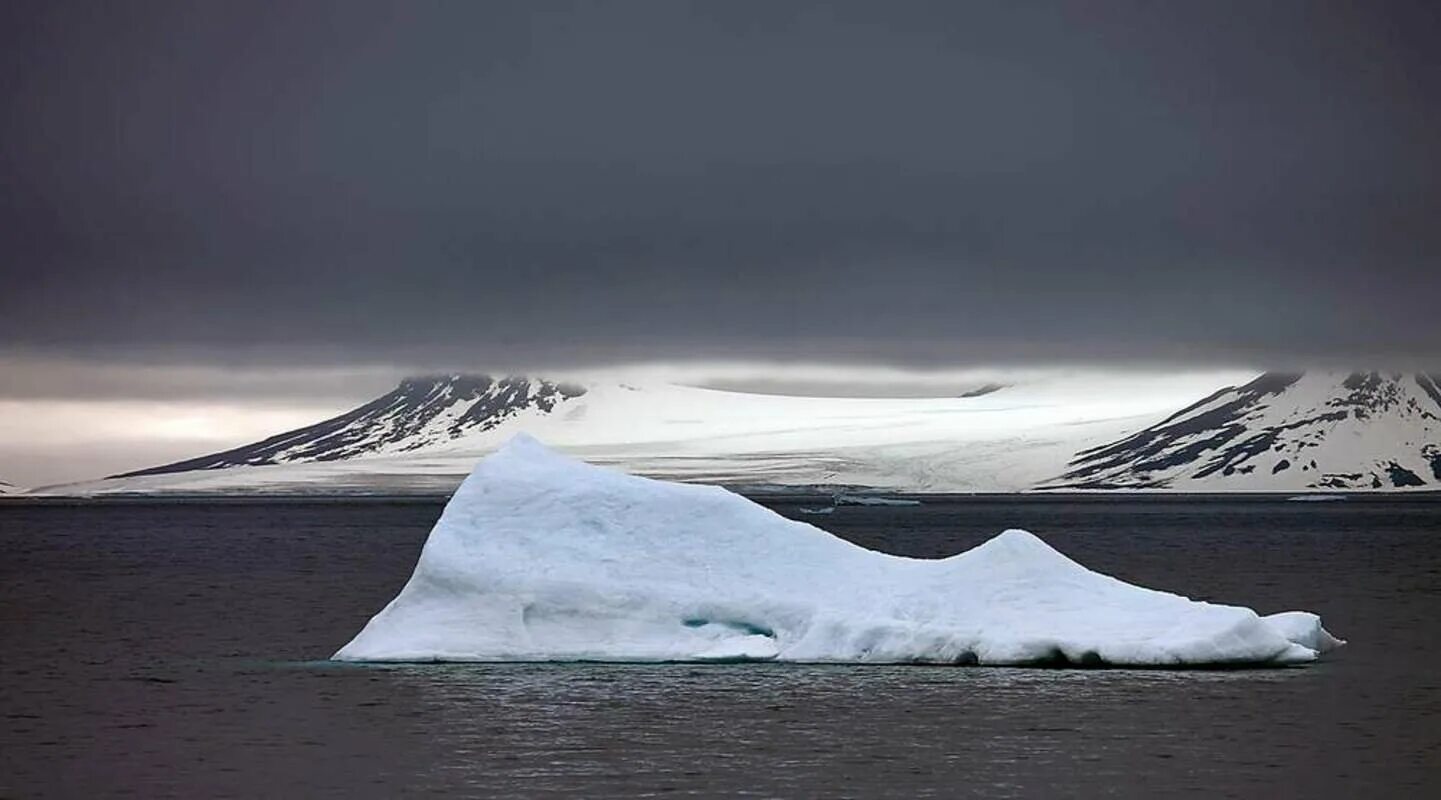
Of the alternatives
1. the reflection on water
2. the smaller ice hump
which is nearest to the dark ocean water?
the reflection on water

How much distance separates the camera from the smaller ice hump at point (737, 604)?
3416cm

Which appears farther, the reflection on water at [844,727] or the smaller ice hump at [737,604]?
the smaller ice hump at [737,604]

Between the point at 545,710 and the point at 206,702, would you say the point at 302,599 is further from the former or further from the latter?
the point at 545,710

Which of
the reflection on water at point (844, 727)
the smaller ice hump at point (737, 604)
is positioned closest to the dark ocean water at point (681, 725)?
the reflection on water at point (844, 727)

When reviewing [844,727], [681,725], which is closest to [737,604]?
[681,725]

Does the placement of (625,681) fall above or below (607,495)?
below

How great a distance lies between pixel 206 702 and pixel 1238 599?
33.6m

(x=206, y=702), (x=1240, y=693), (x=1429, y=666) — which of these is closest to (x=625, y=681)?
(x=206, y=702)

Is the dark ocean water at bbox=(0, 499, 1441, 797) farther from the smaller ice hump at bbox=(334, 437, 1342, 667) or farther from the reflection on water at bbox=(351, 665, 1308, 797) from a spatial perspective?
the smaller ice hump at bbox=(334, 437, 1342, 667)

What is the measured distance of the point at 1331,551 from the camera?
9706 centimetres

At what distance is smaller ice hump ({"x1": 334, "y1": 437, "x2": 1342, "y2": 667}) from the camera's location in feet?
112

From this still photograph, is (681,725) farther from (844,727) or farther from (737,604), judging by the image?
(737,604)

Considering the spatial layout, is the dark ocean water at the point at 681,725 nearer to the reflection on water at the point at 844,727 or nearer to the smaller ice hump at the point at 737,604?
the reflection on water at the point at 844,727

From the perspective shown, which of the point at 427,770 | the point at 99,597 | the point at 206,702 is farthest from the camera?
the point at 99,597
